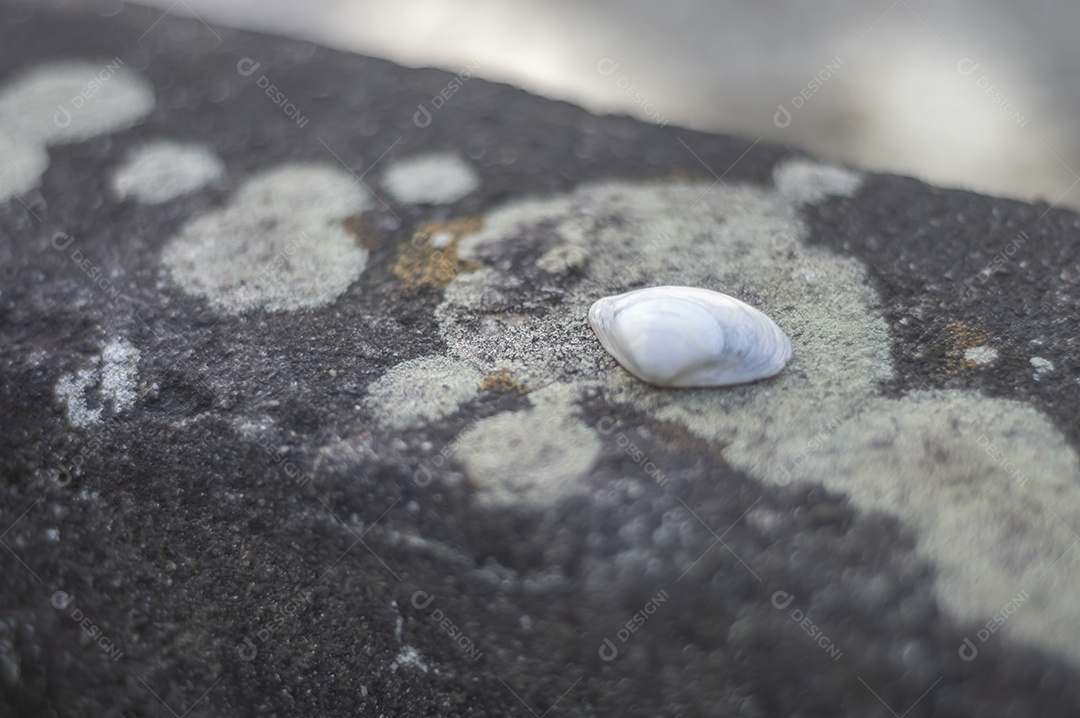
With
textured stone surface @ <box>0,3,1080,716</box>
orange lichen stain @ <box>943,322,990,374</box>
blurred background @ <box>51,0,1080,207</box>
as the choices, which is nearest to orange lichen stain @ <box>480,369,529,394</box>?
textured stone surface @ <box>0,3,1080,716</box>

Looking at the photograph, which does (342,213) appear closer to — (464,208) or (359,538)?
(464,208)

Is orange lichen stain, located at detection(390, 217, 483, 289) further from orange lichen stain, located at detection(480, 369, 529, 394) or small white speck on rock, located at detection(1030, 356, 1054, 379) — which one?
small white speck on rock, located at detection(1030, 356, 1054, 379)

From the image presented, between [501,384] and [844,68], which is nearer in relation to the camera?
[501,384]

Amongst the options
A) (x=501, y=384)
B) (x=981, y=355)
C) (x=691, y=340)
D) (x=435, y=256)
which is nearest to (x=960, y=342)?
(x=981, y=355)

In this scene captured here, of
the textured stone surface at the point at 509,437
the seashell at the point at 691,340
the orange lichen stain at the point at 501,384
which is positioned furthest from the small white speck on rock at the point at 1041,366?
the orange lichen stain at the point at 501,384

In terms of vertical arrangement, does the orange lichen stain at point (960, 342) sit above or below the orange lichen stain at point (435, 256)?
above

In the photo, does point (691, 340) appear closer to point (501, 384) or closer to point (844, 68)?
point (501, 384)

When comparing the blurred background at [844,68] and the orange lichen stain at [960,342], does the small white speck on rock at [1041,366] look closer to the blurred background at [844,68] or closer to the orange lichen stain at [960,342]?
the orange lichen stain at [960,342]
